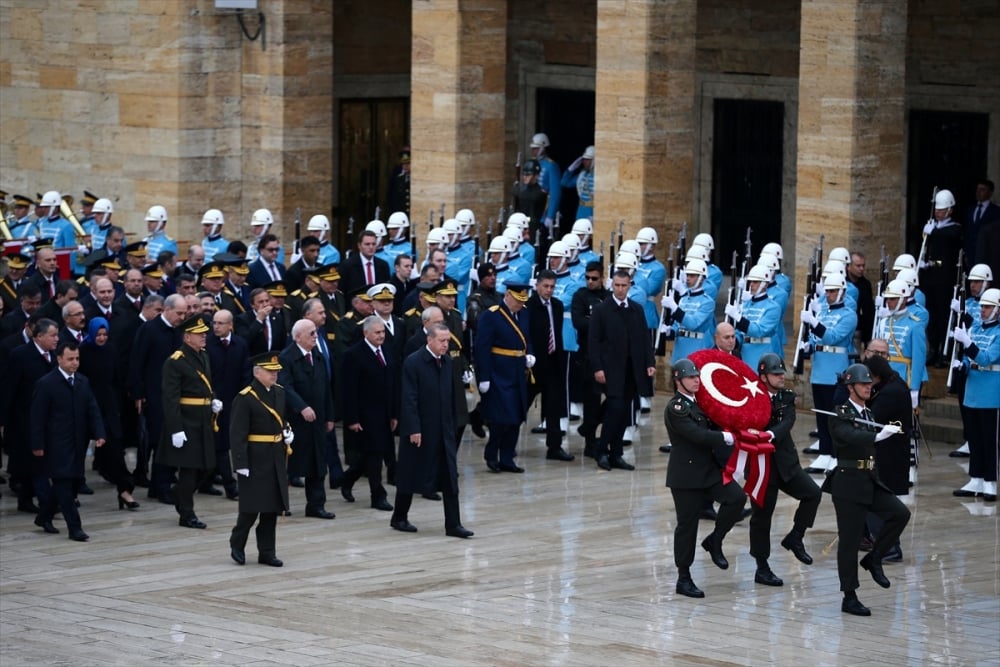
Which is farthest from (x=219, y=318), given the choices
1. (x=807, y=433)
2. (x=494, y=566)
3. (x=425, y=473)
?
(x=807, y=433)

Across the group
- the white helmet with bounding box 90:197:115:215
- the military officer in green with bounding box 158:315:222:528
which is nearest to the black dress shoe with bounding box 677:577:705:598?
the military officer in green with bounding box 158:315:222:528

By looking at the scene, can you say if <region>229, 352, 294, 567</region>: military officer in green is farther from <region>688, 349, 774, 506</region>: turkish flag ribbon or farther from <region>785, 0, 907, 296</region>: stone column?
<region>785, 0, 907, 296</region>: stone column

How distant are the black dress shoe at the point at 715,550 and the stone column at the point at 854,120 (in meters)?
6.32

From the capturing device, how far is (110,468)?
54.0ft

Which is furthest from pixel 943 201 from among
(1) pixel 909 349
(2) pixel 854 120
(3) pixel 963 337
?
(3) pixel 963 337

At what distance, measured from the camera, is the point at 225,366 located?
53.9 feet

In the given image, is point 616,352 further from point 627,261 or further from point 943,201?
point 943,201

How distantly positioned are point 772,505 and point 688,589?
0.83 m

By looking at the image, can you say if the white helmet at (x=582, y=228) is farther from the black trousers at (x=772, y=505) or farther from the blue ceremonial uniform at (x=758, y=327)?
the black trousers at (x=772, y=505)

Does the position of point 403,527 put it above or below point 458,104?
below

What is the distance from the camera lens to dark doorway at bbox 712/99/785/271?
83.6ft

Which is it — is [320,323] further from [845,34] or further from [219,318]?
[845,34]

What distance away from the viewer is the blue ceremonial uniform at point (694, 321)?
60.4ft

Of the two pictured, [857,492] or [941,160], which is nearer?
[857,492]
